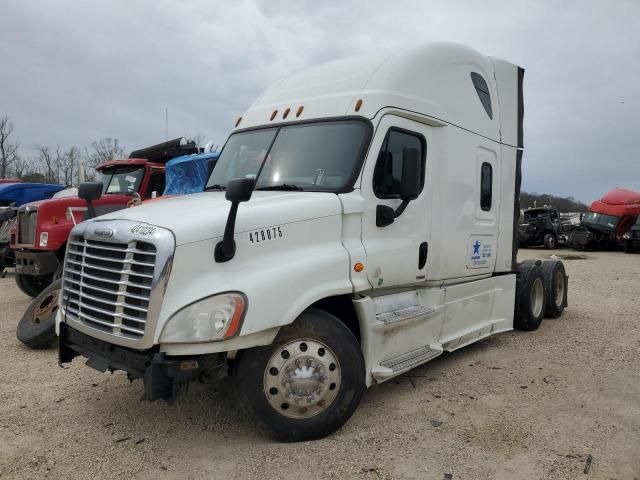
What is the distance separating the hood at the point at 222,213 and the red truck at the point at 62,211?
4553mm

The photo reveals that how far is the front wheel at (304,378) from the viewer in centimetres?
364

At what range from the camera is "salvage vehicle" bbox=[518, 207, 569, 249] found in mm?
25062

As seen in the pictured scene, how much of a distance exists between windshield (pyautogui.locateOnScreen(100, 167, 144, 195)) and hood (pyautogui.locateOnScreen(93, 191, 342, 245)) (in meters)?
6.19

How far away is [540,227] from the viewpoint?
2525 cm

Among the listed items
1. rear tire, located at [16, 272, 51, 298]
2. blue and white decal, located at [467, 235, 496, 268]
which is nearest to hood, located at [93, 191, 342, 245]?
blue and white decal, located at [467, 235, 496, 268]

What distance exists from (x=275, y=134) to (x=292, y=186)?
30.5 inches

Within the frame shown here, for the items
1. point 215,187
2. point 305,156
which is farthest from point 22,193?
point 305,156

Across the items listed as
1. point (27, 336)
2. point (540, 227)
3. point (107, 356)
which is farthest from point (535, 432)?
point (540, 227)

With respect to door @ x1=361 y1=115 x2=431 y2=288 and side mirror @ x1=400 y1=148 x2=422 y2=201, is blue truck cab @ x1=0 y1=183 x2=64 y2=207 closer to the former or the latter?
door @ x1=361 y1=115 x2=431 y2=288

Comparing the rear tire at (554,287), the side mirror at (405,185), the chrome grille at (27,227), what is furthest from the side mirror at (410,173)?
the chrome grille at (27,227)

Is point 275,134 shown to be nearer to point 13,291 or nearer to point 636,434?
point 636,434

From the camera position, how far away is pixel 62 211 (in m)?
8.59

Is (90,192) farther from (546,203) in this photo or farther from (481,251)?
(546,203)

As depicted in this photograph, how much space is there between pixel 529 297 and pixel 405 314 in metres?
3.38
